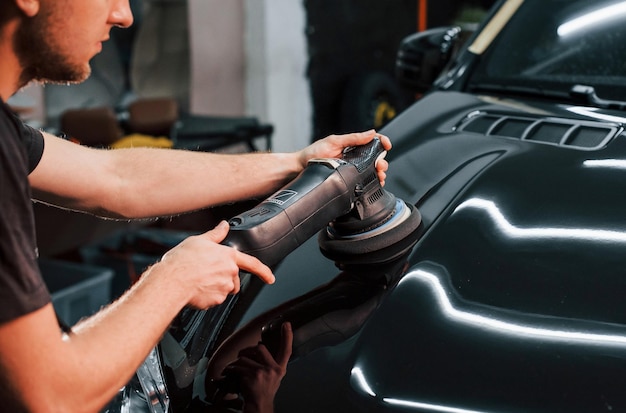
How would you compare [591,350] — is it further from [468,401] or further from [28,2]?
[28,2]

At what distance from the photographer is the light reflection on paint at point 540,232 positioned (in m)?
1.16

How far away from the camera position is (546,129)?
1.52 metres

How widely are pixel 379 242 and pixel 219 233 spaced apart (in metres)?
0.28

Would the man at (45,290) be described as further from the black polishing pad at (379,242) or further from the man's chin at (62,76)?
the black polishing pad at (379,242)

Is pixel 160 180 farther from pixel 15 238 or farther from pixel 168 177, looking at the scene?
pixel 15 238

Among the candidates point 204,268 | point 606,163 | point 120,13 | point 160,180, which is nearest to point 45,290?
point 204,268

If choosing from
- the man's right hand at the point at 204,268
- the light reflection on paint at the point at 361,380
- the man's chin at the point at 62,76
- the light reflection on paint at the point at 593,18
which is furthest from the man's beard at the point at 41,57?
the light reflection on paint at the point at 593,18

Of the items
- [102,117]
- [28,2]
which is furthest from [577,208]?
[102,117]

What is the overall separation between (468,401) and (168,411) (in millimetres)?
428

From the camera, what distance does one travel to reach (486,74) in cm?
185

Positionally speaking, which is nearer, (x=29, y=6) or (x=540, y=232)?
(x=29, y=6)

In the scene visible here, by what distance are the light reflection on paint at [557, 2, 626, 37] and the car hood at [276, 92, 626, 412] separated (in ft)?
1.23

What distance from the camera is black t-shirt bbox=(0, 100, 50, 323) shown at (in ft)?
2.81

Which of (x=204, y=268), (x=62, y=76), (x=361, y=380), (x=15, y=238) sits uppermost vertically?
(x=62, y=76)
